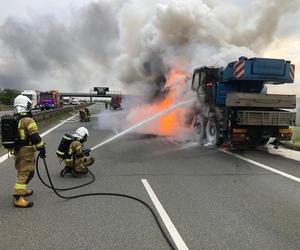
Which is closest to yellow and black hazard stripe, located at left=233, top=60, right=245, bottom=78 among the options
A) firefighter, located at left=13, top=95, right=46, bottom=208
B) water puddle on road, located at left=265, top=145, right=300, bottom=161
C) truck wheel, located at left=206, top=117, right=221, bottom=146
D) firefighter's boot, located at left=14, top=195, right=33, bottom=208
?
truck wheel, located at left=206, top=117, right=221, bottom=146

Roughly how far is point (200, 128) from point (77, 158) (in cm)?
787

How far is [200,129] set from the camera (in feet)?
51.5

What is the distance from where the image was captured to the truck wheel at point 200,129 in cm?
1538

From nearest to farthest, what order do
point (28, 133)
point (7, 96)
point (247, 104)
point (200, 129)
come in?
point (28, 133)
point (247, 104)
point (200, 129)
point (7, 96)

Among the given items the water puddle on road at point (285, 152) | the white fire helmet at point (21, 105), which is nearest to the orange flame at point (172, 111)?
the water puddle on road at point (285, 152)

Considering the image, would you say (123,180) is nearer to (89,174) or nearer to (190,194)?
(89,174)

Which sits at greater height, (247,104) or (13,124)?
(247,104)

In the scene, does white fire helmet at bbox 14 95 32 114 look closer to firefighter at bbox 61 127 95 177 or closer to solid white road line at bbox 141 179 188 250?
firefighter at bbox 61 127 95 177

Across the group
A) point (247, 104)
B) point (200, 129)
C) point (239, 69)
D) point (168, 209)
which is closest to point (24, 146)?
point (168, 209)

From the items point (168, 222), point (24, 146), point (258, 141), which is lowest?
point (168, 222)

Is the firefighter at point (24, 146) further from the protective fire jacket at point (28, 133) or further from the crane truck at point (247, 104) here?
the crane truck at point (247, 104)

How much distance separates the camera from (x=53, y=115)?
1237 inches

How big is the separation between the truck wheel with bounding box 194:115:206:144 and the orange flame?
5.38ft

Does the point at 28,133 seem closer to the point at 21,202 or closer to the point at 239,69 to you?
the point at 21,202
